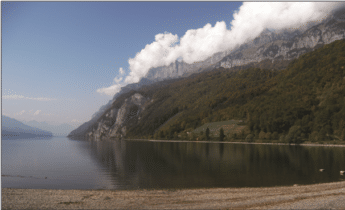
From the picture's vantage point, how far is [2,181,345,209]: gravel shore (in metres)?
19.8

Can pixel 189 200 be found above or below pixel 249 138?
above

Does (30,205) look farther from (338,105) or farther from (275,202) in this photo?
(338,105)

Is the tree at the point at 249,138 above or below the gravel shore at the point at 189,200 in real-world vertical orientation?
below

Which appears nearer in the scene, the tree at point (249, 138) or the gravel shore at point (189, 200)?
the gravel shore at point (189, 200)

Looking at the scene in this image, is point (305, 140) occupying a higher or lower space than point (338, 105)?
lower

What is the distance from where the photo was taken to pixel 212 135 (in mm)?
196750

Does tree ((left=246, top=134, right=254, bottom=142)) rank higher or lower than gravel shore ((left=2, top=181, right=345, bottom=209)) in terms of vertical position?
lower

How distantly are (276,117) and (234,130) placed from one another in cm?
3478

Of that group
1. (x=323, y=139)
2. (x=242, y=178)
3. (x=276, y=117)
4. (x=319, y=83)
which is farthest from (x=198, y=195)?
(x=319, y=83)

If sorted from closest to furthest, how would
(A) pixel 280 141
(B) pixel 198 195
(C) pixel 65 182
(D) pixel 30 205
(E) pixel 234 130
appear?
Result: (D) pixel 30 205 → (B) pixel 198 195 → (C) pixel 65 182 → (A) pixel 280 141 → (E) pixel 234 130

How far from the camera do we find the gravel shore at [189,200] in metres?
19.8

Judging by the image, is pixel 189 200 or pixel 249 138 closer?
pixel 189 200

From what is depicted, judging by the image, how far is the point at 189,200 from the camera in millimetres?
21953

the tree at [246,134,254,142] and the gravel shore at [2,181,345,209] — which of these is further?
the tree at [246,134,254,142]
